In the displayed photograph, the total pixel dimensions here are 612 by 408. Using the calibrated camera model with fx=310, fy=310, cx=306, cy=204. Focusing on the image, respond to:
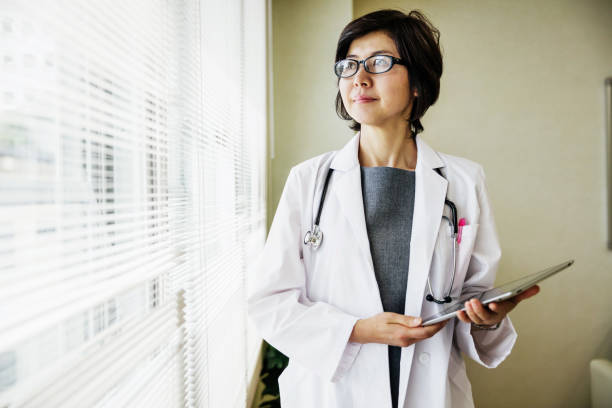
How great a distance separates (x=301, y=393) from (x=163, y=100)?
0.93m

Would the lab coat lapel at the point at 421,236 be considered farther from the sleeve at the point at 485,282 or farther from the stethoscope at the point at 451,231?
the sleeve at the point at 485,282

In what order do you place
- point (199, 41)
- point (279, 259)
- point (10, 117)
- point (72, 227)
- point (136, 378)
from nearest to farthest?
1. point (10, 117)
2. point (72, 227)
3. point (136, 378)
4. point (199, 41)
5. point (279, 259)

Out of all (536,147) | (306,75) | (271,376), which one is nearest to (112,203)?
(271,376)

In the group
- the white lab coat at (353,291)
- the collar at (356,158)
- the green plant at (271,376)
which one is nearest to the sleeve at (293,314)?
the white lab coat at (353,291)

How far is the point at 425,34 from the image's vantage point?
986mm

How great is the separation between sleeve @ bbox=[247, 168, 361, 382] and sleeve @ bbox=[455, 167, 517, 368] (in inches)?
15.3

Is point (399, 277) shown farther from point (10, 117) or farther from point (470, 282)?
point (10, 117)

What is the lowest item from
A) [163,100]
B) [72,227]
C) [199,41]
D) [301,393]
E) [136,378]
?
[301,393]

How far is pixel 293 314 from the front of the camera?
2.98 feet

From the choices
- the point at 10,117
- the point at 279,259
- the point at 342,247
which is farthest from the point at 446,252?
the point at 10,117

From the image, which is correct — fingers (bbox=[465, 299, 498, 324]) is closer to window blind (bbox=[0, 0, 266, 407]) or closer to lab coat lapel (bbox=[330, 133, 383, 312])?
lab coat lapel (bbox=[330, 133, 383, 312])

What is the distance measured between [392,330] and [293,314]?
11.0 inches

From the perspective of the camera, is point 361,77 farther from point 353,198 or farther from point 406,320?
point 406,320

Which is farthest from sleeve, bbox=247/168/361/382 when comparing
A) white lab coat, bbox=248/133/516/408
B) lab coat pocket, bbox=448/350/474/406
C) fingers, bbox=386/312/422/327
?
lab coat pocket, bbox=448/350/474/406
